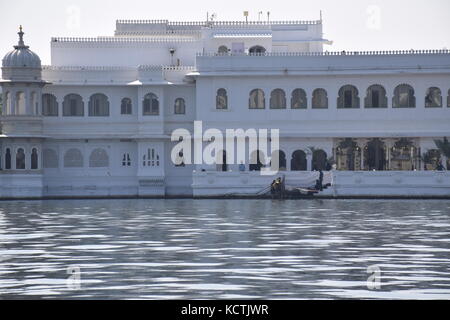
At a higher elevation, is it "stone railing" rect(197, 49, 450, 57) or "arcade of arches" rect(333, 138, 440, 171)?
"stone railing" rect(197, 49, 450, 57)

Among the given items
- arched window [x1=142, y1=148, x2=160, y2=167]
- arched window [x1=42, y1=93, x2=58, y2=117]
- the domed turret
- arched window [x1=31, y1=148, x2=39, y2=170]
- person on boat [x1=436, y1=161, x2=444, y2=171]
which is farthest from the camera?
arched window [x1=42, y1=93, x2=58, y2=117]

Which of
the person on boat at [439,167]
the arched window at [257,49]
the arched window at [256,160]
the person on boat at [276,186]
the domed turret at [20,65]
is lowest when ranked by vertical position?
the person on boat at [276,186]

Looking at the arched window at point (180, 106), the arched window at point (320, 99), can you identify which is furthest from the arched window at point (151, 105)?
the arched window at point (320, 99)

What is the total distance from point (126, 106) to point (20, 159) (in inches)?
214

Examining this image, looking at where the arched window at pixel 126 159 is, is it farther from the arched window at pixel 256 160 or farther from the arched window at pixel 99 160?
the arched window at pixel 256 160

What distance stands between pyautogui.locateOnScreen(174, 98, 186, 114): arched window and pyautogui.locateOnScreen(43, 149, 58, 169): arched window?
5697 mm

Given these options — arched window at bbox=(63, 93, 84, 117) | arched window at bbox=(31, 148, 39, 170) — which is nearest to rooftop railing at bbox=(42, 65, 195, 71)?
arched window at bbox=(63, 93, 84, 117)

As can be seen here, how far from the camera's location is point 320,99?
55.9 meters

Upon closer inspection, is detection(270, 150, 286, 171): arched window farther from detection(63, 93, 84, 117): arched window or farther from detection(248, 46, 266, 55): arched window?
detection(63, 93, 84, 117): arched window

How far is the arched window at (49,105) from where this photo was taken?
186ft

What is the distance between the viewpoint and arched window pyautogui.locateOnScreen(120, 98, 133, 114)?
5719 cm

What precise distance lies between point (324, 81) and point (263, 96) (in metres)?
2.72

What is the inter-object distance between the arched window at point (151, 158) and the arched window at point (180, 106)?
2.12 metres

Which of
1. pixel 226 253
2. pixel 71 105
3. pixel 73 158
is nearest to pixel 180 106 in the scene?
pixel 71 105
